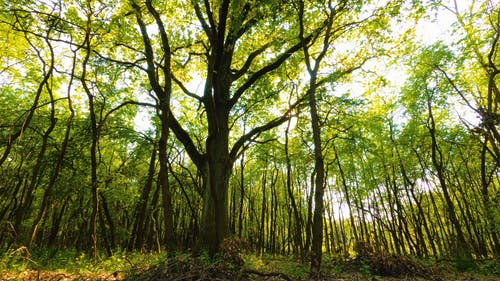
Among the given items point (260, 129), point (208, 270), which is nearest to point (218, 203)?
point (208, 270)

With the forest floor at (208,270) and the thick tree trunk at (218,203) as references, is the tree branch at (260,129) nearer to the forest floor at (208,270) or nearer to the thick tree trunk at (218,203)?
the thick tree trunk at (218,203)

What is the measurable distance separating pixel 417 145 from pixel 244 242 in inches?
591

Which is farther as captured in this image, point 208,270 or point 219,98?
point 219,98

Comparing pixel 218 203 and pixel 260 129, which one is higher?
pixel 260 129

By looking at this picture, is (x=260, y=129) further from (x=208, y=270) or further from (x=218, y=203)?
(x=208, y=270)

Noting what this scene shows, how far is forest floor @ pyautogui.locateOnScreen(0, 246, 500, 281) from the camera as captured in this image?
4.62 metres

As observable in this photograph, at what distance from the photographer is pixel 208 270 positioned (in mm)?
4625

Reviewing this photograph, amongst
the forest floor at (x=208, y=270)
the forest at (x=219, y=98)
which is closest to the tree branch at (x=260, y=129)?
the forest at (x=219, y=98)

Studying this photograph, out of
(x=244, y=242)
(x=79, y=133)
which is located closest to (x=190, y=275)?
(x=244, y=242)

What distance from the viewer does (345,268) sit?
8.19 metres

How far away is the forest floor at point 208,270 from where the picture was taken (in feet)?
15.2

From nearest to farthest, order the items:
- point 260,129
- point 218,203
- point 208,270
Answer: point 208,270
point 218,203
point 260,129

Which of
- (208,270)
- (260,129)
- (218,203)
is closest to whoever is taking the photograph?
(208,270)

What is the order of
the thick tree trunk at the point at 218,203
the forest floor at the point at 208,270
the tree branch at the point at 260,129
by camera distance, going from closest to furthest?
the forest floor at the point at 208,270 → the thick tree trunk at the point at 218,203 → the tree branch at the point at 260,129
